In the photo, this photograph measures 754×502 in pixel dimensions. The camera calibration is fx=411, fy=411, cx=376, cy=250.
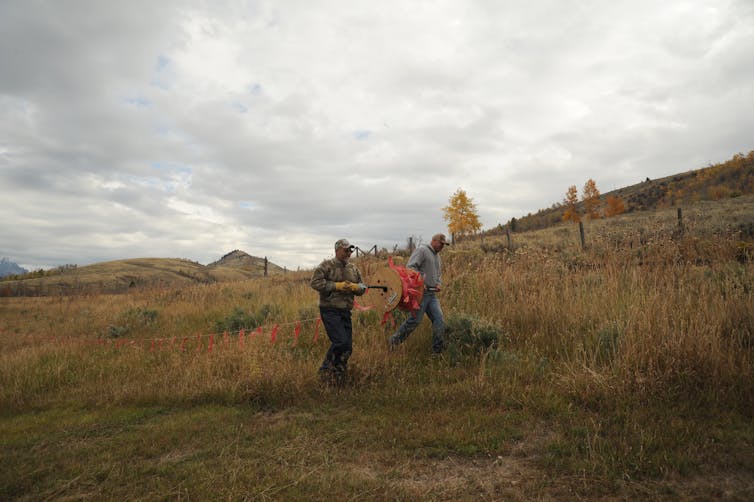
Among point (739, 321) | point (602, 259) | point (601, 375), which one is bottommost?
point (601, 375)

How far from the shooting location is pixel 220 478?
12.5 feet

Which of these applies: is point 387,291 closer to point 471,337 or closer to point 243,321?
point 471,337

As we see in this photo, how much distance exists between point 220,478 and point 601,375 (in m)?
4.46

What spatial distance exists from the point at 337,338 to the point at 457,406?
2.05 m

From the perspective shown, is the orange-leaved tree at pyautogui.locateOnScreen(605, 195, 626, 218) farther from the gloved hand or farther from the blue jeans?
the gloved hand

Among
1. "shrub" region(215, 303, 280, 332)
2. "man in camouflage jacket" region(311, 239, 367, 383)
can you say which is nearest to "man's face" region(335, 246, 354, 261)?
"man in camouflage jacket" region(311, 239, 367, 383)

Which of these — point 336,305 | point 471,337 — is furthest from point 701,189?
point 336,305

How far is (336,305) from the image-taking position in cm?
639

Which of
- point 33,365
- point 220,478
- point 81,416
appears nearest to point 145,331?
point 33,365

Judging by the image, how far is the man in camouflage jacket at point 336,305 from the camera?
20.8 feet

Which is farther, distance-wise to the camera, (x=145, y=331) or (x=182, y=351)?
(x=145, y=331)

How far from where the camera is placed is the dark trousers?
6352 mm

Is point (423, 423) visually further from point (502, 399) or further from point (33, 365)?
point (33, 365)

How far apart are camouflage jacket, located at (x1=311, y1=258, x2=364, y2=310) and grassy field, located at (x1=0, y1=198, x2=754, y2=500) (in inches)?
43.8
